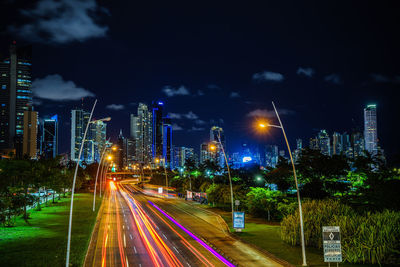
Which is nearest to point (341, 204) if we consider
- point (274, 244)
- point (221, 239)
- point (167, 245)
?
point (274, 244)

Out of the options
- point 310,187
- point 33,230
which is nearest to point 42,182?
point 33,230

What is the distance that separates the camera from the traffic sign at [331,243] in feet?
62.2

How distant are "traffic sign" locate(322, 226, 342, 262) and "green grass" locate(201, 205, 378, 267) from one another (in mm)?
3641

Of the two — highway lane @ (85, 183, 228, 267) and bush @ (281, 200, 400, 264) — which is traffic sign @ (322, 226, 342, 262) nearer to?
bush @ (281, 200, 400, 264)

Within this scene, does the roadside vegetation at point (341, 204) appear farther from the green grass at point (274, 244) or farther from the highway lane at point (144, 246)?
the highway lane at point (144, 246)

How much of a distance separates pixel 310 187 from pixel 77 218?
32.6 meters

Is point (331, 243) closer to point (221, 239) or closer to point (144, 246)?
point (221, 239)

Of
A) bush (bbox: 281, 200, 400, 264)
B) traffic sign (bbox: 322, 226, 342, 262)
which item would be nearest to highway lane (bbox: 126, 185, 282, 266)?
traffic sign (bbox: 322, 226, 342, 262)

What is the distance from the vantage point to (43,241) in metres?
28.4

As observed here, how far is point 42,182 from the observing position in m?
54.0

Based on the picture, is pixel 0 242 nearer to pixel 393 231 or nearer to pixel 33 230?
pixel 33 230

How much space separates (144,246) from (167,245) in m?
2.04

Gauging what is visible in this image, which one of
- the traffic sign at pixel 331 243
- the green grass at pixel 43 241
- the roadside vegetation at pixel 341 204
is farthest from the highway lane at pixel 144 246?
the roadside vegetation at pixel 341 204

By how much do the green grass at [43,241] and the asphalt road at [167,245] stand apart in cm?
117
